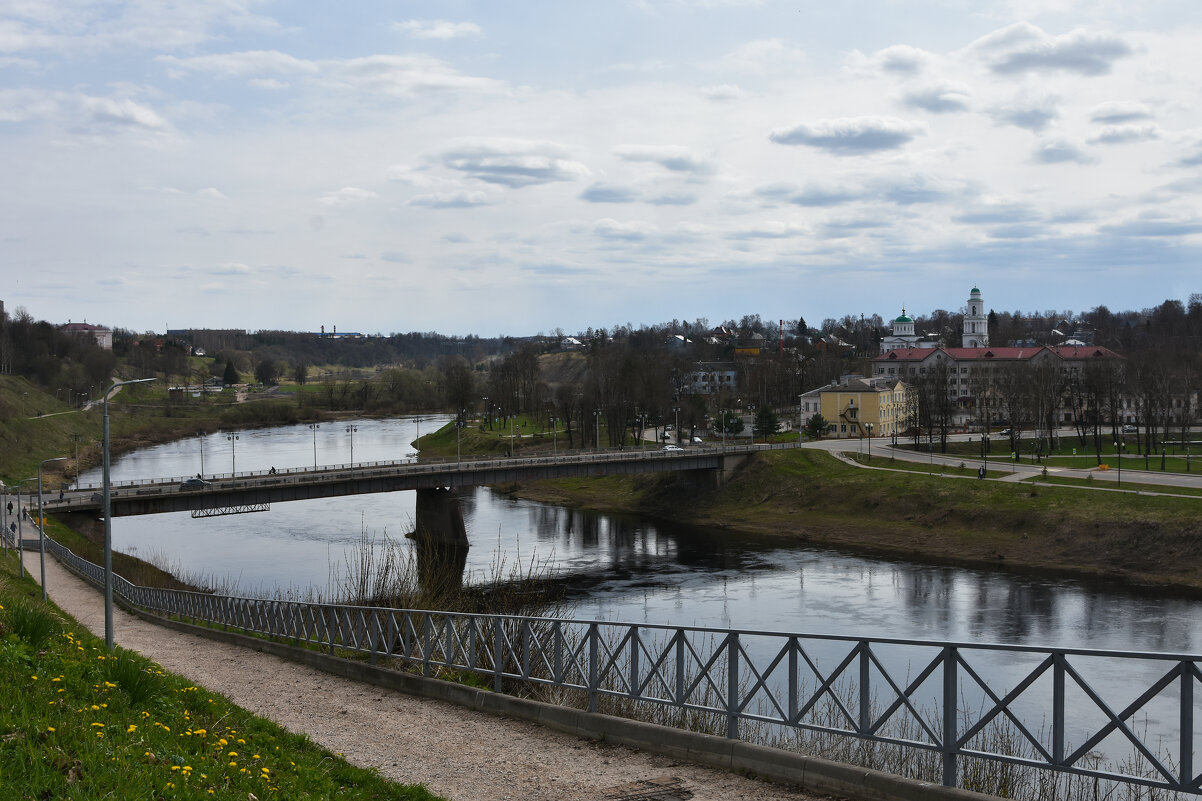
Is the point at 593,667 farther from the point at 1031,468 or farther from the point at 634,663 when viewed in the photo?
the point at 1031,468

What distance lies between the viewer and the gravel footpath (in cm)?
1250

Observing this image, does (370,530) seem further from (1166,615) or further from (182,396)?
(182,396)

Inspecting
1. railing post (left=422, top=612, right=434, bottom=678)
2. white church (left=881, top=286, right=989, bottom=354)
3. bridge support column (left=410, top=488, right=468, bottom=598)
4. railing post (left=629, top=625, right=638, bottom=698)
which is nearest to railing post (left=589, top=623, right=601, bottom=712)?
railing post (left=629, top=625, right=638, bottom=698)

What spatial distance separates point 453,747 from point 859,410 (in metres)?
104

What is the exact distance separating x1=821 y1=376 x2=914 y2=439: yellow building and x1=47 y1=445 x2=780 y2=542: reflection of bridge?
24.9 meters

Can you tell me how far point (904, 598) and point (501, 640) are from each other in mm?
39072

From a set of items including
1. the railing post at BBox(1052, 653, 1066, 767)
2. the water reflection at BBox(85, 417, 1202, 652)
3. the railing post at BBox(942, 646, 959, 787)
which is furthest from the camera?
the water reflection at BBox(85, 417, 1202, 652)

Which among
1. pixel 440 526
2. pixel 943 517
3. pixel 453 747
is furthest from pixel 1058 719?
pixel 440 526

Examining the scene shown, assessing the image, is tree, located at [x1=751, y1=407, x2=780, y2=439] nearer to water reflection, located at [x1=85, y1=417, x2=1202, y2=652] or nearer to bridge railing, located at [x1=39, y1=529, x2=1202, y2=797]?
water reflection, located at [x1=85, y1=417, x2=1202, y2=652]

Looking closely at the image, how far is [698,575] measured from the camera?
60469 mm

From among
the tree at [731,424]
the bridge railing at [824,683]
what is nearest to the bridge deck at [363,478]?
the tree at [731,424]

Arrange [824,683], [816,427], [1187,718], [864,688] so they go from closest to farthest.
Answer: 1. [1187,718]
2. [864,688]
3. [824,683]
4. [816,427]

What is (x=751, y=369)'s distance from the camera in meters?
159

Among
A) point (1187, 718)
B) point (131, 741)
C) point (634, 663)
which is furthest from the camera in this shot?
point (634, 663)
